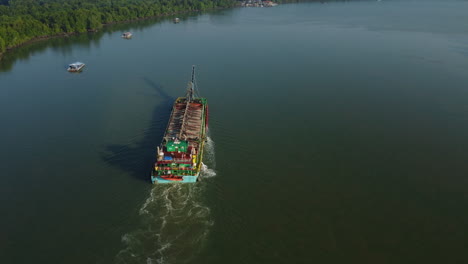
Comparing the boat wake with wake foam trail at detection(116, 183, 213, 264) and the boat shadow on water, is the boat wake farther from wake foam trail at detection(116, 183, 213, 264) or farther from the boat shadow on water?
the boat shadow on water

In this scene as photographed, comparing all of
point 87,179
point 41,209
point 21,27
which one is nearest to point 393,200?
point 87,179

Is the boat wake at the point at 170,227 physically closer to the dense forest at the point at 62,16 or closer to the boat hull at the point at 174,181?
the boat hull at the point at 174,181

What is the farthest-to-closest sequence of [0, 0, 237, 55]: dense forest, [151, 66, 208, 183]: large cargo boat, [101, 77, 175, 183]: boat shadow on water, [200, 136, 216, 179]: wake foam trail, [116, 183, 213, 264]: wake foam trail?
[0, 0, 237, 55]: dense forest < [101, 77, 175, 183]: boat shadow on water < [200, 136, 216, 179]: wake foam trail < [151, 66, 208, 183]: large cargo boat < [116, 183, 213, 264]: wake foam trail

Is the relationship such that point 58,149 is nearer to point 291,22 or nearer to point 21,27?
point 21,27

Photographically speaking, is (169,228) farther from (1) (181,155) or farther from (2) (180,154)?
(2) (180,154)

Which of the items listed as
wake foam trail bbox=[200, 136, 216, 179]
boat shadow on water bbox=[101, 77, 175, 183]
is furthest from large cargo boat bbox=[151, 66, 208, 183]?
boat shadow on water bbox=[101, 77, 175, 183]

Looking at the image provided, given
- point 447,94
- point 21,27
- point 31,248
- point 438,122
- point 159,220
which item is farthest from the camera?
point 21,27

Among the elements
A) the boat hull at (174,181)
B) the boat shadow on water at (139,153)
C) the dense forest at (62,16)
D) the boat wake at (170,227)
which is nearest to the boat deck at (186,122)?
the boat shadow on water at (139,153)
